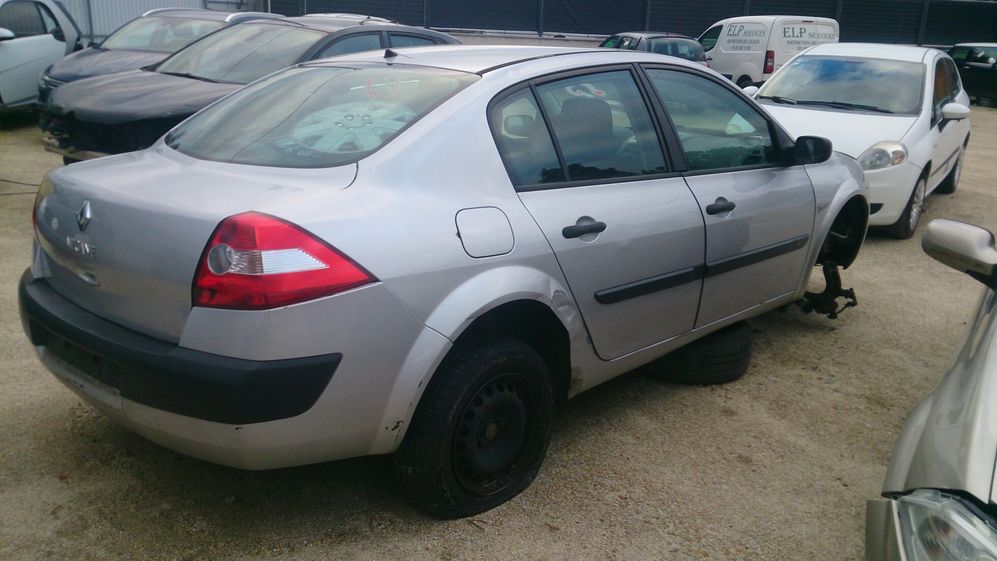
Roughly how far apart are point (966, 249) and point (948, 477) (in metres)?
1.02

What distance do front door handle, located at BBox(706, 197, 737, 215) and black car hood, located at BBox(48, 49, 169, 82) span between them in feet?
21.1

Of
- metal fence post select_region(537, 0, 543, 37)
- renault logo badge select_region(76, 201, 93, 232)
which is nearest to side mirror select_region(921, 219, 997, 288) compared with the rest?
renault logo badge select_region(76, 201, 93, 232)

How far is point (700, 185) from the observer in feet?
12.1

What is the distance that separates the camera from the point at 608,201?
128 inches

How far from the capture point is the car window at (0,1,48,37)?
11.0 m

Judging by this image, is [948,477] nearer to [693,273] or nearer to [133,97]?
[693,273]

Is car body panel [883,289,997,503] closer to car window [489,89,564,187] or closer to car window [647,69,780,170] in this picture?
car window [489,89,564,187]

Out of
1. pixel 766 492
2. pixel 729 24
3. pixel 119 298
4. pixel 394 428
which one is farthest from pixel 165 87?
pixel 729 24

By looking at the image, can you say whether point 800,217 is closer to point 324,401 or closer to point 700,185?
point 700,185

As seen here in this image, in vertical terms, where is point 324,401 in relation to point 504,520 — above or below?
above

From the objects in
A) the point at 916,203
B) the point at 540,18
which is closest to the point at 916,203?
the point at 916,203

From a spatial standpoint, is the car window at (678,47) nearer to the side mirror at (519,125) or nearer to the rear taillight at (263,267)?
the side mirror at (519,125)

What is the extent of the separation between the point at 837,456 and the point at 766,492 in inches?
19.7

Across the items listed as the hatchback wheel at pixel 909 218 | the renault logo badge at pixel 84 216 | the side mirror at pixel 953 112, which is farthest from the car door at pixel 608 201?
the side mirror at pixel 953 112
